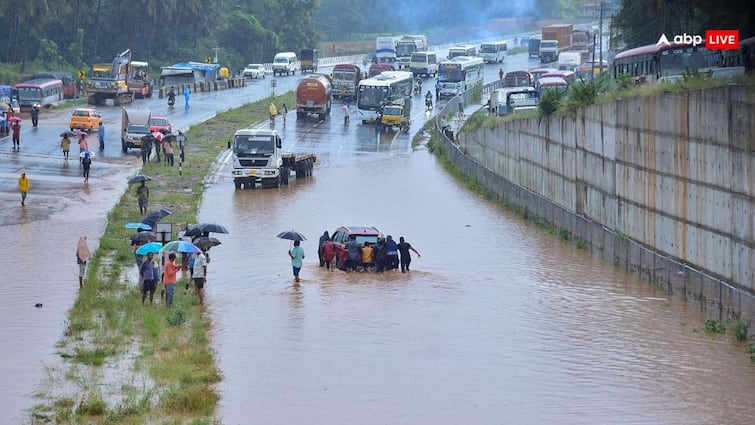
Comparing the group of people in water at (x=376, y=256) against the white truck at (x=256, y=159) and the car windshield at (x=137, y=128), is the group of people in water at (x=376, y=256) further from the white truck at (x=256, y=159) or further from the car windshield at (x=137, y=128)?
the car windshield at (x=137, y=128)

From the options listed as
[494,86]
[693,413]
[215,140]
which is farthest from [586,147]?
[494,86]

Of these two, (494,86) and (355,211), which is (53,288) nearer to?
(355,211)

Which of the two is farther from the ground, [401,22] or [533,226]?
[401,22]

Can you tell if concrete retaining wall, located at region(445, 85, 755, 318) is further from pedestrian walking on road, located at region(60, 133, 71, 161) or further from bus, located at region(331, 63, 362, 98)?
bus, located at region(331, 63, 362, 98)

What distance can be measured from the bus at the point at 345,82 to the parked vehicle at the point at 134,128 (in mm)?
Result: 25316

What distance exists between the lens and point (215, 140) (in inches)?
2655

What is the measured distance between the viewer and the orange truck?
7588cm

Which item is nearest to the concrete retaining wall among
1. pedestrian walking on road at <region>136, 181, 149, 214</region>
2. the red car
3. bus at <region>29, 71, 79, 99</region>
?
pedestrian walking on road at <region>136, 181, 149, 214</region>

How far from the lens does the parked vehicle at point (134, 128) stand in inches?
2388

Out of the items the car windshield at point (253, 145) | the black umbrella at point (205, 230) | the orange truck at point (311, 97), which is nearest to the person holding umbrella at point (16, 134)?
the car windshield at point (253, 145)

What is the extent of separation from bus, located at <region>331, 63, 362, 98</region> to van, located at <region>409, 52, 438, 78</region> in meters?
18.0

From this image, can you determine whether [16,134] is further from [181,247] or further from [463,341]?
[463,341]

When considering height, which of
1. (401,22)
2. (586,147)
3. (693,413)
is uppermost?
(401,22)

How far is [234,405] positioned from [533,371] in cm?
586
